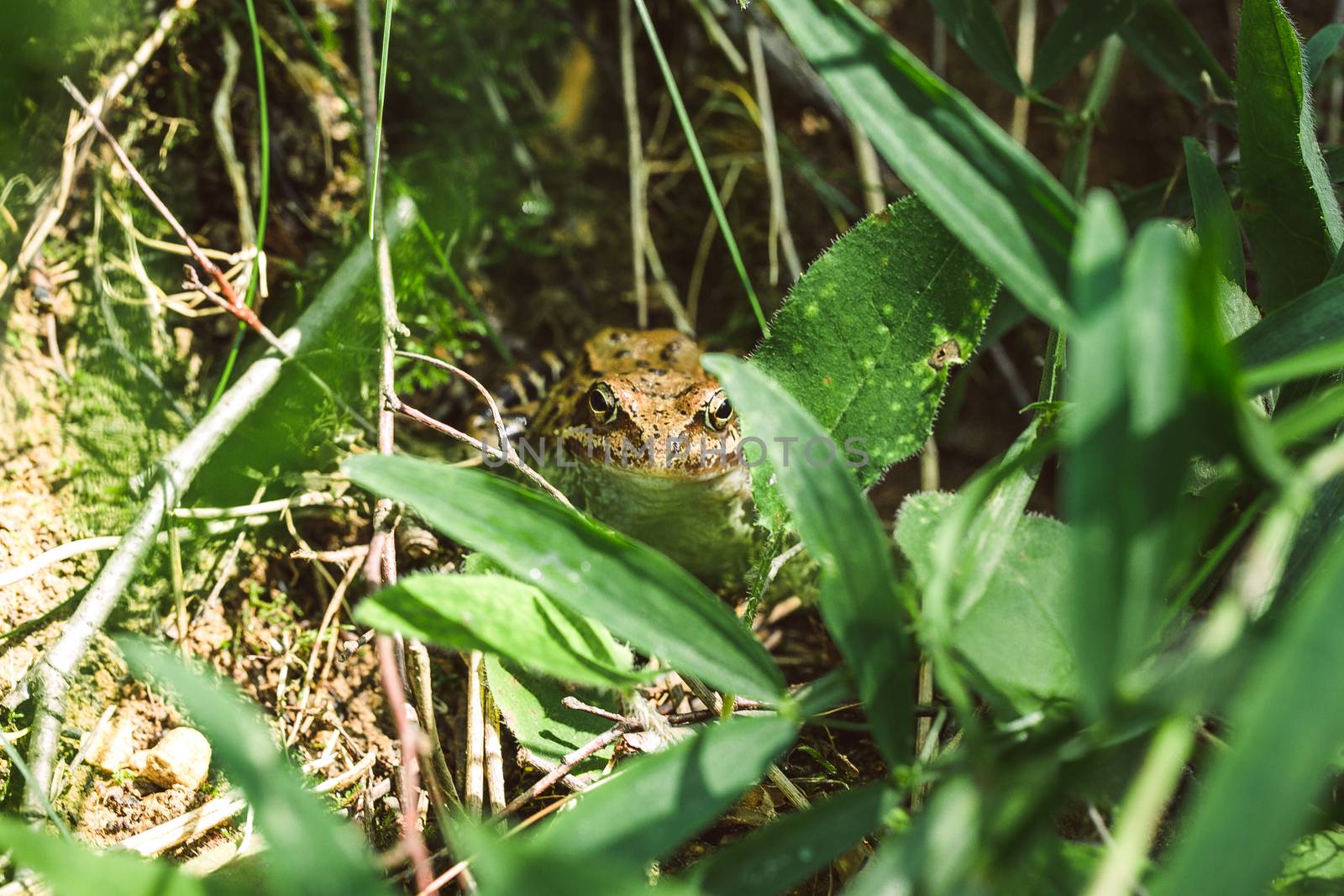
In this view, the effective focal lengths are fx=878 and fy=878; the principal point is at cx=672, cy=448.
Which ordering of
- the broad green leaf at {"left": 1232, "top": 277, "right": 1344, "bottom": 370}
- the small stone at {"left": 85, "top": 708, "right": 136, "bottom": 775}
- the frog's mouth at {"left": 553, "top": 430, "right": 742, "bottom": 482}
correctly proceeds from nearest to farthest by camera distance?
1. the broad green leaf at {"left": 1232, "top": 277, "right": 1344, "bottom": 370}
2. the small stone at {"left": 85, "top": 708, "right": 136, "bottom": 775}
3. the frog's mouth at {"left": 553, "top": 430, "right": 742, "bottom": 482}

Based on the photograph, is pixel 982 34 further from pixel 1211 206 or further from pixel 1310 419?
pixel 1310 419

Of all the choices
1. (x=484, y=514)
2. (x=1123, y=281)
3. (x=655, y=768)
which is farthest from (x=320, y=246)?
(x=1123, y=281)

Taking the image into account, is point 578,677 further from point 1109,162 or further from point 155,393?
point 1109,162

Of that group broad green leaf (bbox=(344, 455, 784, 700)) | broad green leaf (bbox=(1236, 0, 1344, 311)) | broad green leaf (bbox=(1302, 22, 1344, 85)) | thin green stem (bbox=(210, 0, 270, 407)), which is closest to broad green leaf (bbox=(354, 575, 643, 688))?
broad green leaf (bbox=(344, 455, 784, 700))

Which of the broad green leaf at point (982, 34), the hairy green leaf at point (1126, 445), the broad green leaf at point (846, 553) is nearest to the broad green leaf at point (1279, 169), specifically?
the broad green leaf at point (982, 34)

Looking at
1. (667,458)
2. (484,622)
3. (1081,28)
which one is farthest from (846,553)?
(1081,28)

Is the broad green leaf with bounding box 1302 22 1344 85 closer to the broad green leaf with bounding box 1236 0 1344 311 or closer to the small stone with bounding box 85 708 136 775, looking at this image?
the broad green leaf with bounding box 1236 0 1344 311

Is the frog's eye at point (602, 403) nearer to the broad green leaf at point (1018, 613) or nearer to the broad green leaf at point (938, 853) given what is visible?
the broad green leaf at point (1018, 613)
